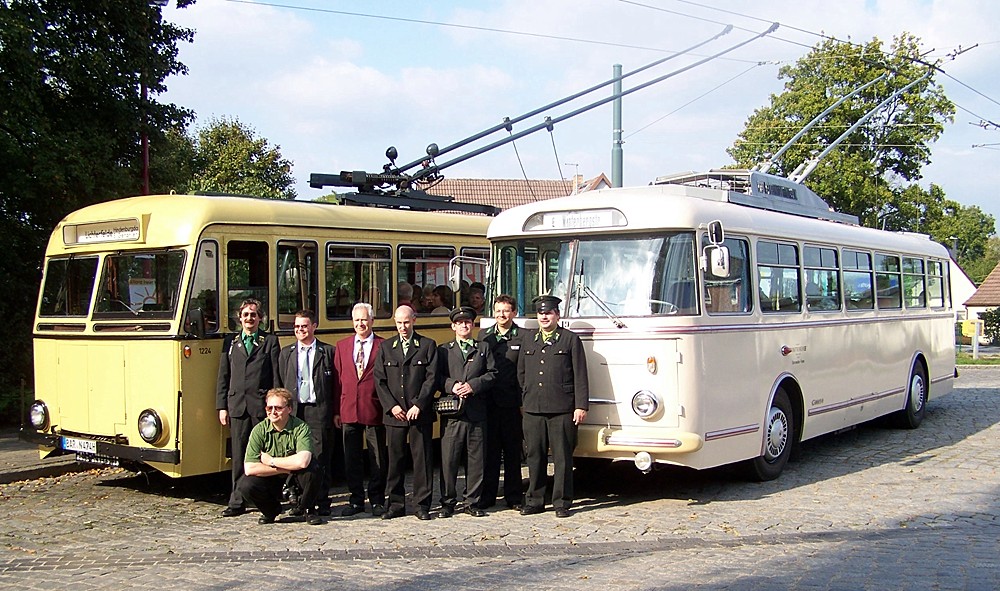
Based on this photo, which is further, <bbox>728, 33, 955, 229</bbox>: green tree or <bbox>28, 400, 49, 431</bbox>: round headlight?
<bbox>728, 33, 955, 229</bbox>: green tree

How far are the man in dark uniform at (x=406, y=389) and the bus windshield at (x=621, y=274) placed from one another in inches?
63.2

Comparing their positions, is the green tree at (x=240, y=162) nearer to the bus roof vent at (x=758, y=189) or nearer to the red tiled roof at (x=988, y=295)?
the bus roof vent at (x=758, y=189)

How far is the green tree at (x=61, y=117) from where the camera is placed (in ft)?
45.2

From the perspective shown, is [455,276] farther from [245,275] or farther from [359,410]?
[359,410]

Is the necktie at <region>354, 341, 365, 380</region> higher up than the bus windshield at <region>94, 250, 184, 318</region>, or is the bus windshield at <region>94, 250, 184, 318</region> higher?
the bus windshield at <region>94, 250, 184, 318</region>

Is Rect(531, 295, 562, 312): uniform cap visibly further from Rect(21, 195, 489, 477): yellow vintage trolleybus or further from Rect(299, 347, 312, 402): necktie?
Rect(21, 195, 489, 477): yellow vintage trolleybus

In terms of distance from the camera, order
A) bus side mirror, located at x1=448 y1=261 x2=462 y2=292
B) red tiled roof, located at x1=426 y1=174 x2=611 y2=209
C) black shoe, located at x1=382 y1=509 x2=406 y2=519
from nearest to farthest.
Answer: black shoe, located at x1=382 y1=509 x2=406 y2=519
bus side mirror, located at x1=448 y1=261 x2=462 y2=292
red tiled roof, located at x1=426 y1=174 x2=611 y2=209

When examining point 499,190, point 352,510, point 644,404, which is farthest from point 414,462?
point 499,190

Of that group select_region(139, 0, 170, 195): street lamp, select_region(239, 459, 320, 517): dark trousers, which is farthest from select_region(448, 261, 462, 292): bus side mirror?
select_region(139, 0, 170, 195): street lamp

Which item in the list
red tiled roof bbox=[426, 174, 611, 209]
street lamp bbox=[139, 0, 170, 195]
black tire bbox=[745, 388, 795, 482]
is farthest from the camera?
red tiled roof bbox=[426, 174, 611, 209]

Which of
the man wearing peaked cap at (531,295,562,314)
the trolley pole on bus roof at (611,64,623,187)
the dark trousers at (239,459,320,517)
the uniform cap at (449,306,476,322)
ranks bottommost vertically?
the dark trousers at (239,459,320,517)

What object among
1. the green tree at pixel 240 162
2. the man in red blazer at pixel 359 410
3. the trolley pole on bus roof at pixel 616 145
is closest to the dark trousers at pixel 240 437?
the man in red blazer at pixel 359 410

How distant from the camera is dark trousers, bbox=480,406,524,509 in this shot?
9617 mm

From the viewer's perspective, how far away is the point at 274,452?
351 inches
